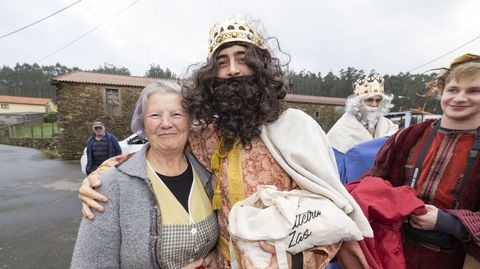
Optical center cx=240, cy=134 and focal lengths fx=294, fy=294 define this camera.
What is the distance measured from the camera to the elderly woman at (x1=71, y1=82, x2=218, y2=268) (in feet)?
4.90

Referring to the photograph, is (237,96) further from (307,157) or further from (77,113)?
(77,113)

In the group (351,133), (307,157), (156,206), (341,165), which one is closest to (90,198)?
(156,206)

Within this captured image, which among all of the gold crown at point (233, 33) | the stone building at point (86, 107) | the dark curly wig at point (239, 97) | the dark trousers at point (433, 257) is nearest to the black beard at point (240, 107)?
the dark curly wig at point (239, 97)

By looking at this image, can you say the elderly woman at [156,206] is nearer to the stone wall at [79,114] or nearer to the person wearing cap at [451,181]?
the person wearing cap at [451,181]

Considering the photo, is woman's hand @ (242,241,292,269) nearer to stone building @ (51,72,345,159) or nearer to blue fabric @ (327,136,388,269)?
blue fabric @ (327,136,388,269)

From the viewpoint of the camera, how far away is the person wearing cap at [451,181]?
1.43 metres

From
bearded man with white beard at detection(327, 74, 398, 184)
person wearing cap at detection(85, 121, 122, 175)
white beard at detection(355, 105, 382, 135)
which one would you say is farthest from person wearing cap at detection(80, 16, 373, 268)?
person wearing cap at detection(85, 121, 122, 175)

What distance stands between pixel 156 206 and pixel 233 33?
1.05 m

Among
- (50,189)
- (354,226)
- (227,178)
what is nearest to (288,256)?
(354,226)

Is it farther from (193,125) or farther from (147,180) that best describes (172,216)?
(193,125)

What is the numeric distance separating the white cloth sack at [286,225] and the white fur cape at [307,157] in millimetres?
78

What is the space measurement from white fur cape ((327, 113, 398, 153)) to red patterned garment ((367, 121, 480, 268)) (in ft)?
4.68

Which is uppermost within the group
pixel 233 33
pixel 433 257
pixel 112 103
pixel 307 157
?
pixel 233 33

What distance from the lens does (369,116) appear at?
364 cm
